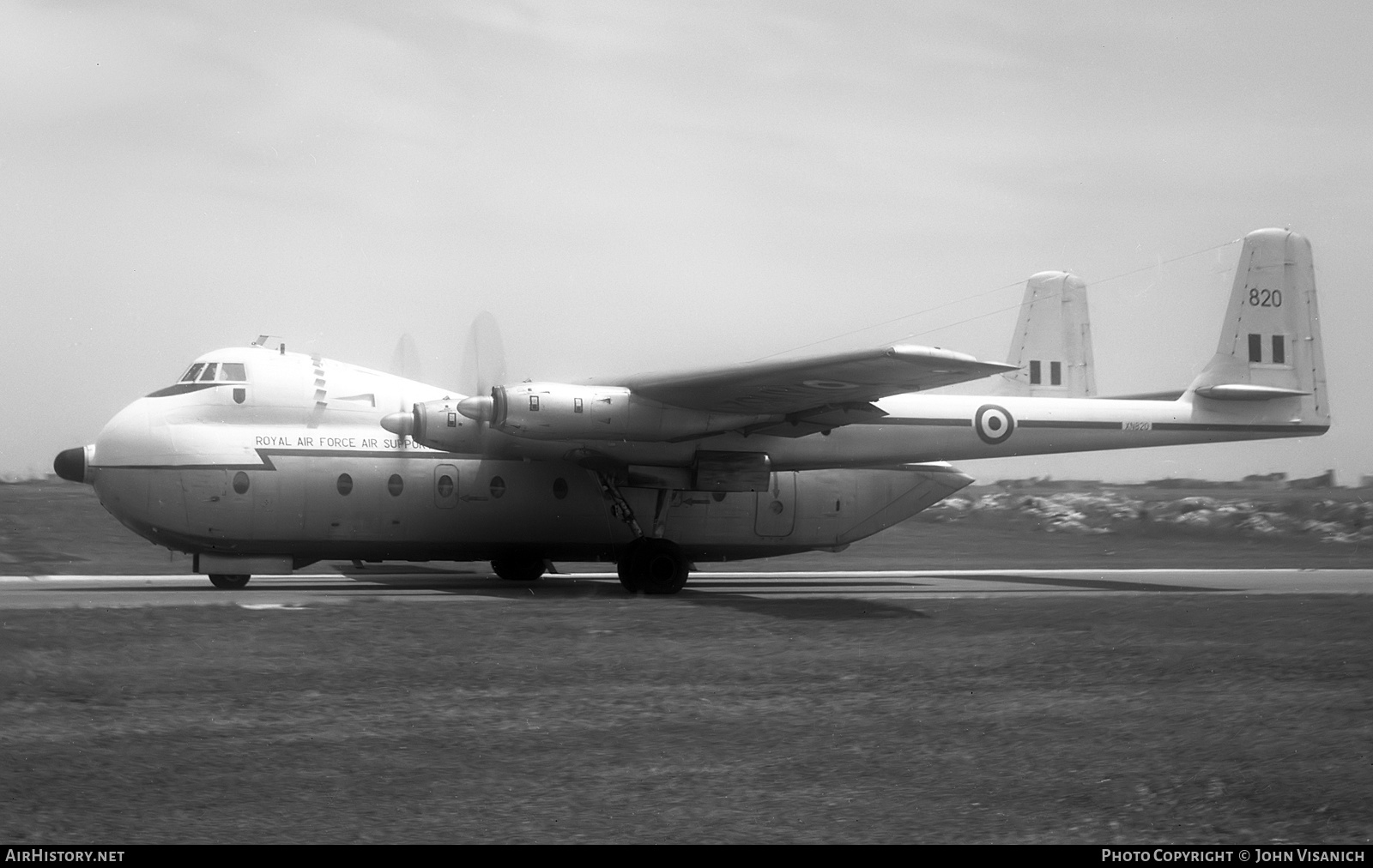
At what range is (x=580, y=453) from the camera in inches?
851

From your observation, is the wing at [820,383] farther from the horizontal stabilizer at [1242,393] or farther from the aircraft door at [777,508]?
the horizontal stabilizer at [1242,393]

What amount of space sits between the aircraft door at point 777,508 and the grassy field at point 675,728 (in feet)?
27.1

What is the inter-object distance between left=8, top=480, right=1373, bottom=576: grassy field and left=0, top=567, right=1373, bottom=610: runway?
316 centimetres

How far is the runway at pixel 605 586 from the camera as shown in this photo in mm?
18703

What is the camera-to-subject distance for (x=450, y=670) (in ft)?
37.9

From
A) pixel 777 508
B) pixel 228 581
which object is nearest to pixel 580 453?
pixel 777 508

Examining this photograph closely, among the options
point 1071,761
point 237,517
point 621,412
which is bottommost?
point 1071,761

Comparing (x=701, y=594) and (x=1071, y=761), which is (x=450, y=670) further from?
(x=701, y=594)

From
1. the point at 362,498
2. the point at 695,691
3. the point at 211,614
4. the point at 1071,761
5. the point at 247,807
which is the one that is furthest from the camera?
the point at 362,498

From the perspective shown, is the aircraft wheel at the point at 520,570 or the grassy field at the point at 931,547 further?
the grassy field at the point at 931,547

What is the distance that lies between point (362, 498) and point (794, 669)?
11226 millimetres

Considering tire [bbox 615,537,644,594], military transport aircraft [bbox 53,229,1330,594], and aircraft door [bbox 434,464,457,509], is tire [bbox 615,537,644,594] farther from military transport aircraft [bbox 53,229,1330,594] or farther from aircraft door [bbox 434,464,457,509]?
aircraft door [bbox 434,464,457,509]

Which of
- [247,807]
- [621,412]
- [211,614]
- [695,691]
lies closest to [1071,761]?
[695,691]

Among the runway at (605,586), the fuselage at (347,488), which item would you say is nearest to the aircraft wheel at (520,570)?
the runway at (605,586)
